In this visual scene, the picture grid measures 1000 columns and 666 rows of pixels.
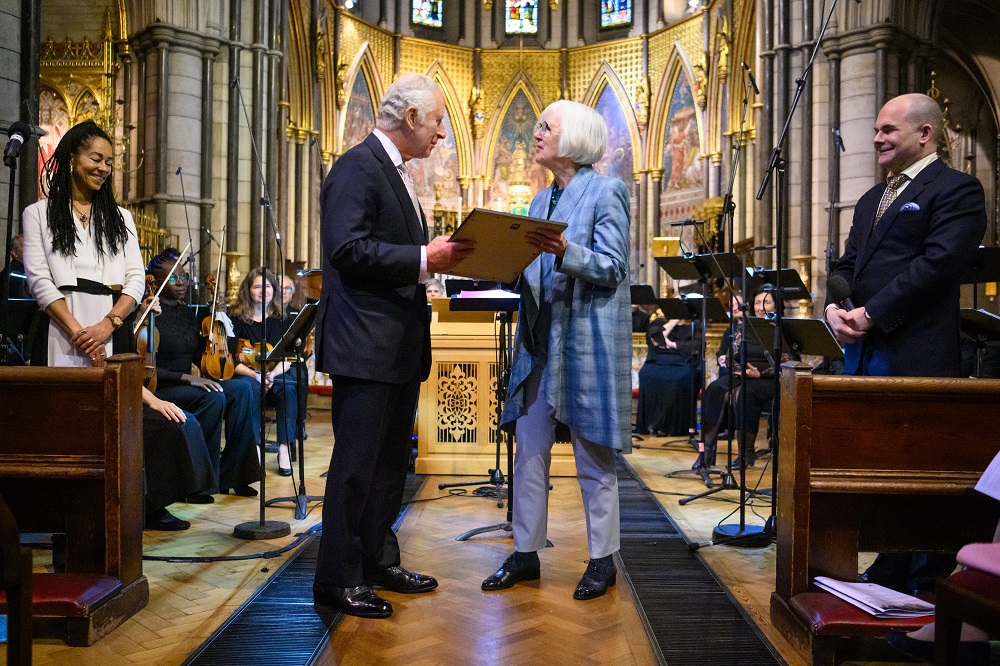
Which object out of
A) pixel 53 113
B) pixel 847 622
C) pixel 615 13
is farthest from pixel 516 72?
pixel 847 622

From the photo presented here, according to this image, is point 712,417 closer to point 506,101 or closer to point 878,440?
point 878,440

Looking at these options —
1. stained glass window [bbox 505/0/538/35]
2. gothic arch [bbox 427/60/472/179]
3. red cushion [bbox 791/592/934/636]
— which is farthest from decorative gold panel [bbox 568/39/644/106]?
red cushion [bbox 791/592/934/636]

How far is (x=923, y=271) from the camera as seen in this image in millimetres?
2740

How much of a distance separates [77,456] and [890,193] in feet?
9.31

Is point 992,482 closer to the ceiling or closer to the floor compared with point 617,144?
closer to the floor

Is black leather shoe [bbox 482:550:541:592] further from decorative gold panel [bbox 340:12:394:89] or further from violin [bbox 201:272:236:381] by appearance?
decorative gold panel [bbox 340:12:394:89]

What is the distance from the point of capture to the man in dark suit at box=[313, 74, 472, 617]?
270 centimetres

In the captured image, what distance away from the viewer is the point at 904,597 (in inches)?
96.0

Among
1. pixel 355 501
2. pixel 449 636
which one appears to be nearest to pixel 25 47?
pixel 355 501

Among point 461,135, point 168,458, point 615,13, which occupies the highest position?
point 615,13

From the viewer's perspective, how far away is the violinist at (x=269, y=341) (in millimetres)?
5633

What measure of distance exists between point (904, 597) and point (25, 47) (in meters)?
6.31

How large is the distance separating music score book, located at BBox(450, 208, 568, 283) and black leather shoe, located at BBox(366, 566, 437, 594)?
1.09m

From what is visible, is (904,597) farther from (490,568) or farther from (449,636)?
(490,568)
